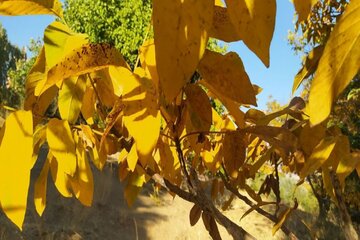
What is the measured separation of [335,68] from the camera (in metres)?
0.18

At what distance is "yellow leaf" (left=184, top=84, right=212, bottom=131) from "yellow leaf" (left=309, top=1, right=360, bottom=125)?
7.6 inches

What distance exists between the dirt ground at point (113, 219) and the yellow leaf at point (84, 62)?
3.03m

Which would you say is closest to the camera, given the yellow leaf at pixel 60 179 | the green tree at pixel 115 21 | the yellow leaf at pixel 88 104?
the yellow leaf at pixel 60 179

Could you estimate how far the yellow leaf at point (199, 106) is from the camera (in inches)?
14.9

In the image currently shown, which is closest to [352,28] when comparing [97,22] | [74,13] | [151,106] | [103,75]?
[151,106]

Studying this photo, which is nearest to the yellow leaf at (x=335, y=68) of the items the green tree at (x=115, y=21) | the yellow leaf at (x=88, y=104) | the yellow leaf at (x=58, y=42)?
the yellow leaf at (x=58, y=42)

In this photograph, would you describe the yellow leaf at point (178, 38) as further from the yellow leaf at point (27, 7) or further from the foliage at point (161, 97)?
the yellow leaf at point (27, 7)

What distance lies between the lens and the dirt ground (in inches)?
136

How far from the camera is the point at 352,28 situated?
0.61ft

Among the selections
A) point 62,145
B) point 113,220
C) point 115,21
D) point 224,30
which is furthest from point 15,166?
point 115,21

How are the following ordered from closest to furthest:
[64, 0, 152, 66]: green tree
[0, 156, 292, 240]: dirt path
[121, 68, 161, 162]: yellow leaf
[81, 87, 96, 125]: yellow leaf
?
[121, 68, 161, 162]: yellow leaf, [81, 87, 96, 125]: yellow leaf, [0, 156, 292, 240]: dirt path, [64, 0, 152, 66]: green tree

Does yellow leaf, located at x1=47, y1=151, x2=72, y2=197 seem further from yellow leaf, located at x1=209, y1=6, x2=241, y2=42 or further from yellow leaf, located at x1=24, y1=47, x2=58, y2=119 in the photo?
yellow leaf, located at x1=209, y1=6, x2=241, y2=42

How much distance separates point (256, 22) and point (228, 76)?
119 millimetres

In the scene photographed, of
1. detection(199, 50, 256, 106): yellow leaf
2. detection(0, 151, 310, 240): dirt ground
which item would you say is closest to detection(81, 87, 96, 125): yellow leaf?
detection(199, 50, 256, 106): yellow leaf
